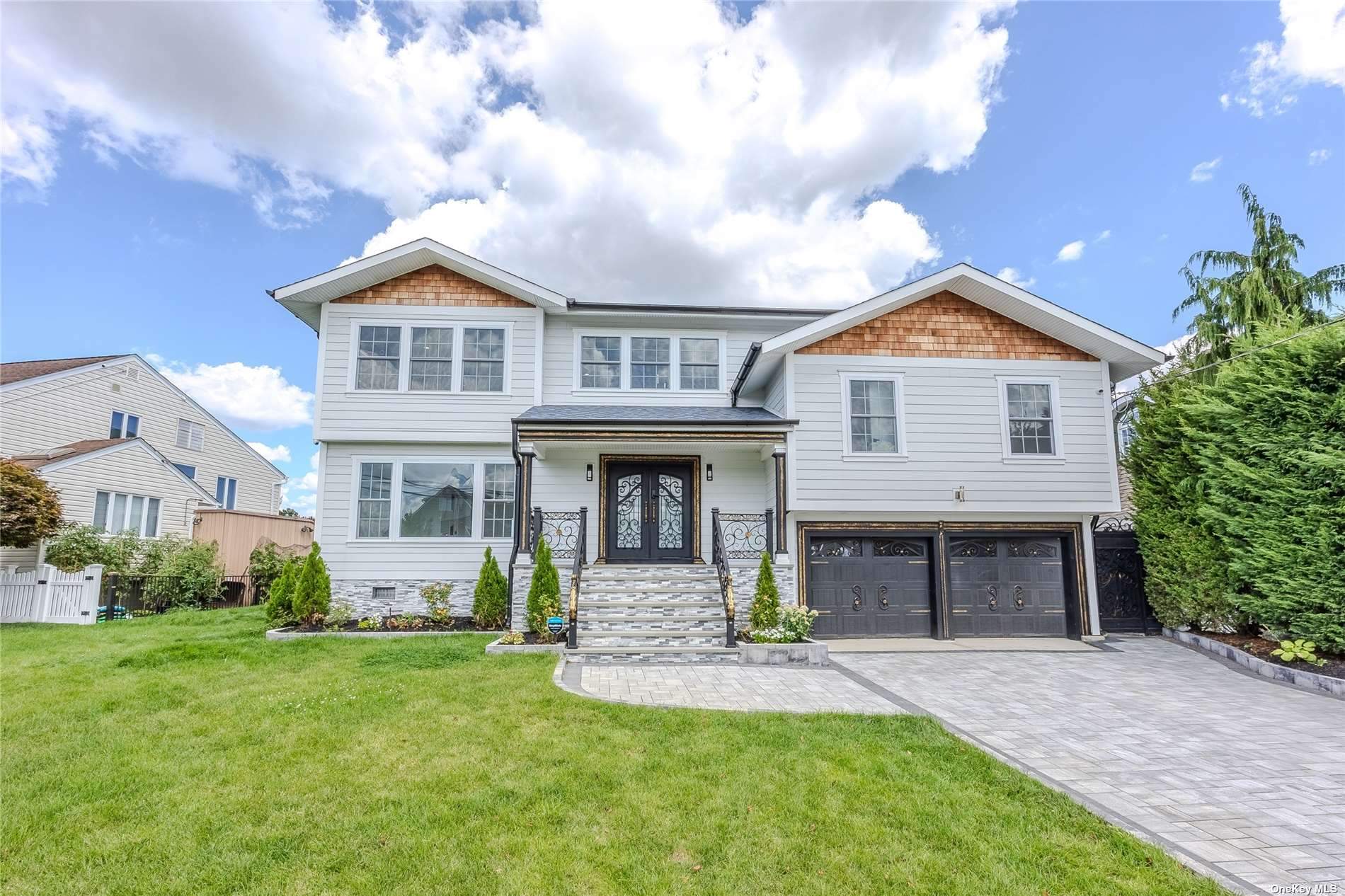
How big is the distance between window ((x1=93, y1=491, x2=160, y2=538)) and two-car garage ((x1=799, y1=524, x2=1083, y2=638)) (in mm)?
17447

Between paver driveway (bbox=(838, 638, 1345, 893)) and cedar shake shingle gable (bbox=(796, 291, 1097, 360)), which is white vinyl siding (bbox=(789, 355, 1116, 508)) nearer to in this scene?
cedar shake shingle gable (bbox=(796, 291, 1097, 360))

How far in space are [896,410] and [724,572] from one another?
14.5 ft

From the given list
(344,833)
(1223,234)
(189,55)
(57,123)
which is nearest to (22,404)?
Answer: (57,123)

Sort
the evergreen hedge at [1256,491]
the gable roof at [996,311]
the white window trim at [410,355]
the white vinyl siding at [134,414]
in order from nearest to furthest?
the evergreen hedge at [1256,491], the gable roof at [996,311], the white window trim at [410,355], the white vinyl siding at [134,414]

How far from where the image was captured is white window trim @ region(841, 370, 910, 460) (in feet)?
35.0

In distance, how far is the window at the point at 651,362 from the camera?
12.7 metres

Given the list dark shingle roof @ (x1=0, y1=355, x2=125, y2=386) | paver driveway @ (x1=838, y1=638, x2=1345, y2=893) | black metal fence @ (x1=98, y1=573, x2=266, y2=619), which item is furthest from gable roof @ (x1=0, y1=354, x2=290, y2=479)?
paver driveway @ (x1=838, y1=638, x2=1345, y2=893)

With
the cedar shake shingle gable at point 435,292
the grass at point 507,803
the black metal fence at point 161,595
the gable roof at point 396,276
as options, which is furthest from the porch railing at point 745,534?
the black metal fence at point 161,595

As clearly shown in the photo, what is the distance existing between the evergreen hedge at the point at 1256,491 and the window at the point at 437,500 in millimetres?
12491

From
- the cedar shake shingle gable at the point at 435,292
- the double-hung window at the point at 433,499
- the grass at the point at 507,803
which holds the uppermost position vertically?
the cedar shake shingle gable at the point at 435,292

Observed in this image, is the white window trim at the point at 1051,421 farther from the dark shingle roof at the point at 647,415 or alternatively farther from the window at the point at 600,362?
the window at the point at 600,362

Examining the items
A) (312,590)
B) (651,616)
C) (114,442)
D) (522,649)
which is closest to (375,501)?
(312,590)

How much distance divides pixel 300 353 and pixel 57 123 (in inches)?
243

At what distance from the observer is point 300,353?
50.9 ft
